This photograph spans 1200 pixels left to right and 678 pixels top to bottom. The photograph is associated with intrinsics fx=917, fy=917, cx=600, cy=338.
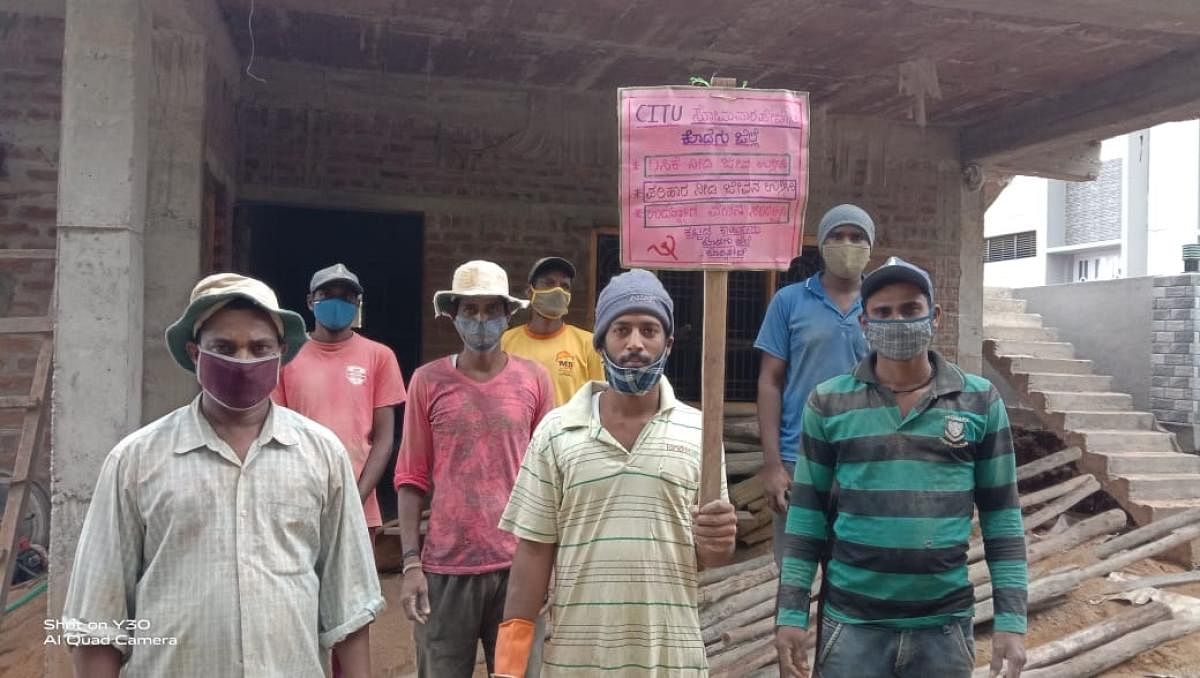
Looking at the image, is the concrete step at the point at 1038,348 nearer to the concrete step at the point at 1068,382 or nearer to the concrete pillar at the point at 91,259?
the concrete step at the point at 1068,382

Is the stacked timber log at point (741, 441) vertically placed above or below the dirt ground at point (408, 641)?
above

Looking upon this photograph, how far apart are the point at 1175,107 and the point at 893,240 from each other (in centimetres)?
249

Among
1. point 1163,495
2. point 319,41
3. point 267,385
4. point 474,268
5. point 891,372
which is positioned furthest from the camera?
point 1163,495

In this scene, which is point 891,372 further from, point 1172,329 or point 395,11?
point 1172,329

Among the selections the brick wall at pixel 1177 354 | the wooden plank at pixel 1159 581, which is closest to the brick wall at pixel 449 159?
the wooden plank at pixel 1159 581

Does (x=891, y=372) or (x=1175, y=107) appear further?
(x=1175, y=107)

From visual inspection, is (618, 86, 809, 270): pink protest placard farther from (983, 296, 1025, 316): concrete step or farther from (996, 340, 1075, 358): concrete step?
(983, 296, 1025, 316): concrete step

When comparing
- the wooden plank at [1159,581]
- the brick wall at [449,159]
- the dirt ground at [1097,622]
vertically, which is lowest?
the dirt ground at [1097,622]

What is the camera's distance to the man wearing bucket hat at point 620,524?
2.26m

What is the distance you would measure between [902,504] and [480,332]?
1.56 meters

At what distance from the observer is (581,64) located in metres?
6.96

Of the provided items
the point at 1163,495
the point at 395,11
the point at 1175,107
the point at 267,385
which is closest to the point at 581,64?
the point at 395,11

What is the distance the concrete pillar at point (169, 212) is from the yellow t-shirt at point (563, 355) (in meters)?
2.27

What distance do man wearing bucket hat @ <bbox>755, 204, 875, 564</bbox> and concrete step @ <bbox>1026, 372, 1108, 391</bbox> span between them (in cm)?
741
